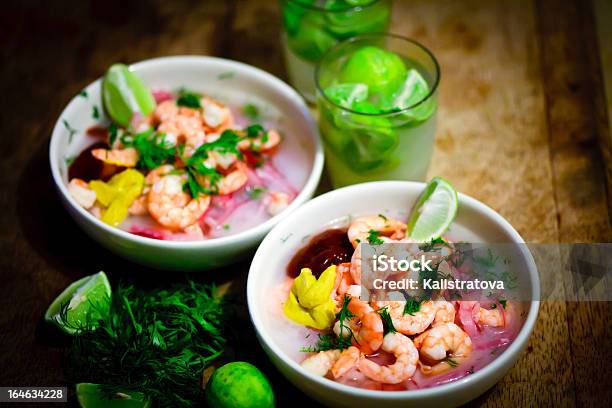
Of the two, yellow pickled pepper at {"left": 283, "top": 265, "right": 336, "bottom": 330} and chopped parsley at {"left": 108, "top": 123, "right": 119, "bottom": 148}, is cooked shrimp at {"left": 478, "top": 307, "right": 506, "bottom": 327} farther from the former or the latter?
chopped parsley at {"left": 108, "top": 123, "right": 119, "bottom": 148}

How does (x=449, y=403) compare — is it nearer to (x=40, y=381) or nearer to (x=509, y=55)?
(x=40, y=381)

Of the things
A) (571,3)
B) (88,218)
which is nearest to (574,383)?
(88,218)

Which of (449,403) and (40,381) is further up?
(449,403)

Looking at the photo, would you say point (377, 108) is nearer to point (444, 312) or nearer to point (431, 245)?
point (431, 245)

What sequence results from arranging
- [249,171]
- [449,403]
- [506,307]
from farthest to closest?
[249,171], [506,307], [449,403]

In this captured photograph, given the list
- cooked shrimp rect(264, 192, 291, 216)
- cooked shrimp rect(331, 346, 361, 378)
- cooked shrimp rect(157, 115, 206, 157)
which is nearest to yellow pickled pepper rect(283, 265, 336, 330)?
cooked shrimp rect(331, 346, 361, 378)

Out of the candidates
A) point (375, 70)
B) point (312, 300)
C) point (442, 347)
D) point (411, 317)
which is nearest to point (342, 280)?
point (312, 300)

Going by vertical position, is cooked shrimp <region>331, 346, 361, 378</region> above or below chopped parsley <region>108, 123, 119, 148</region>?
below
